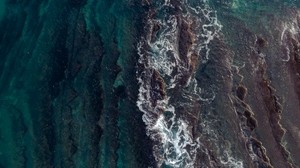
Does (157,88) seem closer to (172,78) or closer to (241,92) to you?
(172,78)

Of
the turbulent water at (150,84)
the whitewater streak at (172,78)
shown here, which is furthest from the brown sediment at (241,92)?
the whitewater streak at (172,78)

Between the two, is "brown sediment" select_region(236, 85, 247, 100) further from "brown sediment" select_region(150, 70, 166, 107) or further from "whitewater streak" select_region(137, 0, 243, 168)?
"brown sediment" select_region(150, 70, 166, 107)

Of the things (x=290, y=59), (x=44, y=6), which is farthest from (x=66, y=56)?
(x=290, y=59)

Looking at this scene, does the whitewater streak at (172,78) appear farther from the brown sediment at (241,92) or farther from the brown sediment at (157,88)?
the brown sediment at (241,92)

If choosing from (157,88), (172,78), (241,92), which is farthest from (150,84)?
(241,92)

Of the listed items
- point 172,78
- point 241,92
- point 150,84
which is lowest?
point 241,92

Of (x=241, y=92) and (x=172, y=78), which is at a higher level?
(x=172, y=78)

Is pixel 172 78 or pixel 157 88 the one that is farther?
pixel 172 78
